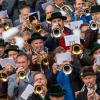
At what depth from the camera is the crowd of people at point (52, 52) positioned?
13.4m

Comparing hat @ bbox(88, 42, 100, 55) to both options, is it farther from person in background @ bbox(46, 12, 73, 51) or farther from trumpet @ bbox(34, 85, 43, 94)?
trumpet @ bbox(34, 85, 43, 94)

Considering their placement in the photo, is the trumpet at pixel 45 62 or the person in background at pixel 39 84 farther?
the trumpet at pixel 45 62

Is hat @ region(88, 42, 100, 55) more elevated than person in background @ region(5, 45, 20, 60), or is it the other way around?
hat @ region(88, 42, 100, 55)

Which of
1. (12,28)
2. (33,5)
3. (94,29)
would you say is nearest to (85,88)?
(94,29)

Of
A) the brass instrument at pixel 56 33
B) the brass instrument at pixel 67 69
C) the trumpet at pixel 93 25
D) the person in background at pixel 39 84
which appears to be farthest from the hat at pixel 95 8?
the person in background at pixel 39 84

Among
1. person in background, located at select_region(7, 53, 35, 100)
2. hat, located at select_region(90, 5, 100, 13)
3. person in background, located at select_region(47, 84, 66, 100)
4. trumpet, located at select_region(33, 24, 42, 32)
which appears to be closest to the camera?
person in background, located at select_region(47, 84, 66, 100)

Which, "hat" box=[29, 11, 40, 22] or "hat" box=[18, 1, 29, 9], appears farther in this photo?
"hat" box=[18, 1, 29, 9]

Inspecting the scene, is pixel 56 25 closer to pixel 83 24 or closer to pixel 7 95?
pixel 83 24

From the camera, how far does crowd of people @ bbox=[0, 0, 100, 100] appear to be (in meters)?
13.4

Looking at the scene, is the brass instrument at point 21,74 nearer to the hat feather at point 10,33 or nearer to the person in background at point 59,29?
the person in background at point 59,29

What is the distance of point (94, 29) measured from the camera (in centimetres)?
1497

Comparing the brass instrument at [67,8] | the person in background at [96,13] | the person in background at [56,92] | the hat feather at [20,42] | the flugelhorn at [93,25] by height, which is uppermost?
the person in background at [96,13]

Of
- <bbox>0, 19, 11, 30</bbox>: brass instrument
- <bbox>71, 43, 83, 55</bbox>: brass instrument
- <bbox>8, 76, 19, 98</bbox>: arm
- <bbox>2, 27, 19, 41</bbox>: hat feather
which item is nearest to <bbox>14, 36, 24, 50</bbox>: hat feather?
<bbox>2, 27, 19, 41</bbox>: hat feather

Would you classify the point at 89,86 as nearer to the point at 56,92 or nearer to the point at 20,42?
the point at 56,92
